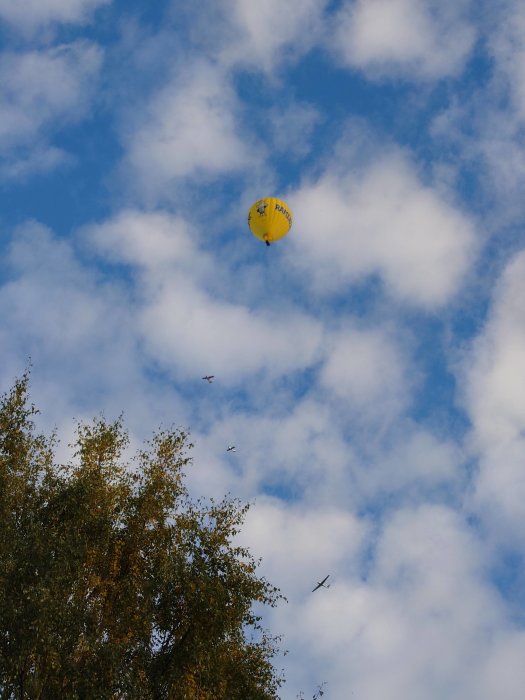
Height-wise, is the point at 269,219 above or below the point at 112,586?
above

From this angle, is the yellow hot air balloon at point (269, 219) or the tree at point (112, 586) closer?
the tree at point (112, 586)

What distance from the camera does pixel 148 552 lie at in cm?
3384

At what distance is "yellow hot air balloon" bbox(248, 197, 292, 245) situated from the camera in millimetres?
49812

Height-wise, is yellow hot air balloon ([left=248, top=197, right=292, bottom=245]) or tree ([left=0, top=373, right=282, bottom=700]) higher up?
yellow hot air balloon ([left=248, top=197, right=292, bottom=245])

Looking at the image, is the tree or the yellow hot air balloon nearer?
the tree

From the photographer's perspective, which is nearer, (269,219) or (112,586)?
(112,586)

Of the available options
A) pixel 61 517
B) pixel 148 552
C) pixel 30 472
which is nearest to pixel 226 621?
pixel 148 552

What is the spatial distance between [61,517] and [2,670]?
7824 millimetres

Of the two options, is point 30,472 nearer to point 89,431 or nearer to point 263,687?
point 89,431

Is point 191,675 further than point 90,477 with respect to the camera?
No

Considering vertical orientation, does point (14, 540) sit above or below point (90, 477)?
below

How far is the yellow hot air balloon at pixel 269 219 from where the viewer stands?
1961 inches

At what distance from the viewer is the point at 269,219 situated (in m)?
49.7

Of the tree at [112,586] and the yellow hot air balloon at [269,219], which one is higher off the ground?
the yellow hot air balloon at [269,219]
